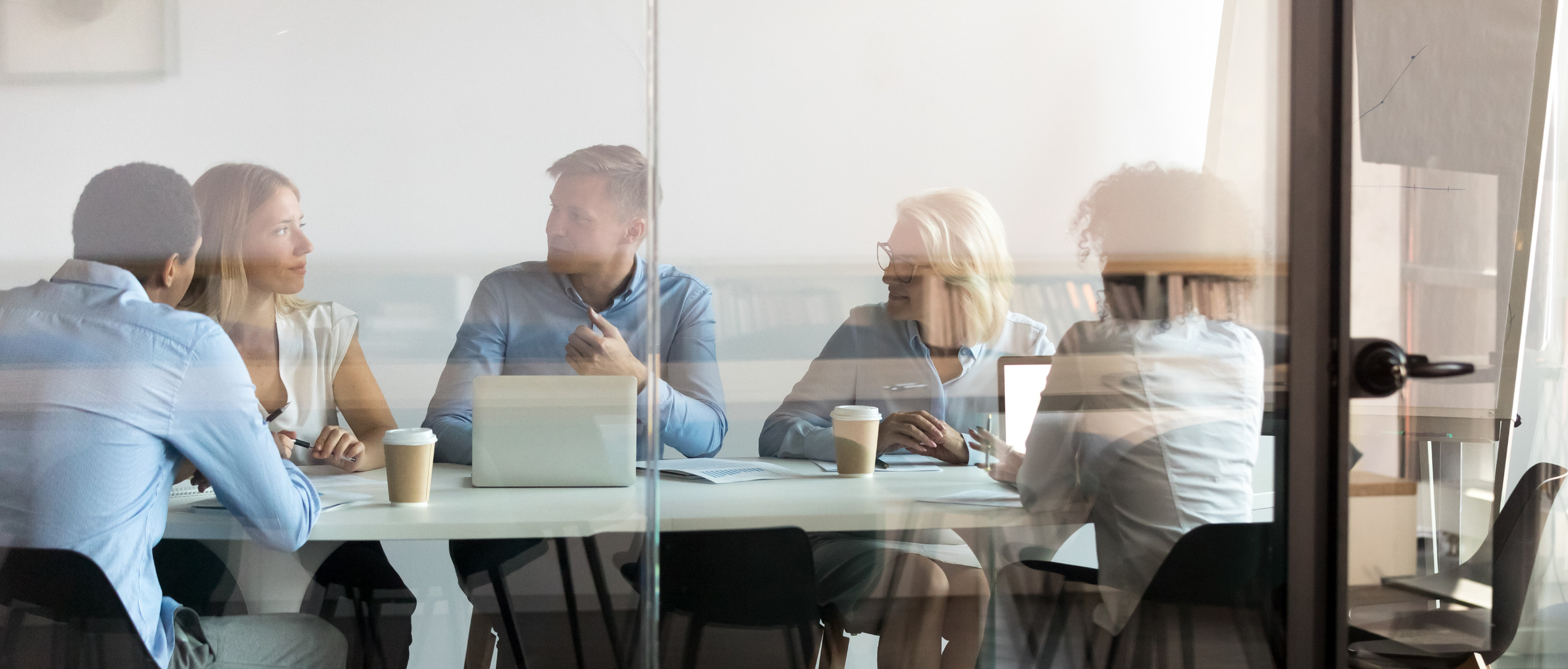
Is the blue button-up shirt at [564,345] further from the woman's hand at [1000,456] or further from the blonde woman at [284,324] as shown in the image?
the woman's hand at [1000,456]

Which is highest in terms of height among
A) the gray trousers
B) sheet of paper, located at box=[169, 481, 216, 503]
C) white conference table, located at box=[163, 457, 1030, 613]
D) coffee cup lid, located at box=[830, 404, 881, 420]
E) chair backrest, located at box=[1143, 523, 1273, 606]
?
coffee cup lid, located at box=[830, 404, 881, 420]

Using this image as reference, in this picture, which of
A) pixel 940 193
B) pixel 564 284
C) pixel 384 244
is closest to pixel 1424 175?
pixel 940 193

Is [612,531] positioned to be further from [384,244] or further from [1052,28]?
[1052,28]

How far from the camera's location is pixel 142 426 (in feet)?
4.26

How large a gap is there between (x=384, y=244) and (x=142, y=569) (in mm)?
552

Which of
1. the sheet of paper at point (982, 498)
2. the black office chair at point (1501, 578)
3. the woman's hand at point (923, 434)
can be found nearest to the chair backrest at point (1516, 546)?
the black office chair at point (1501, 578)

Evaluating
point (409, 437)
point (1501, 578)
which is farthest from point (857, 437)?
point (1501, 578)

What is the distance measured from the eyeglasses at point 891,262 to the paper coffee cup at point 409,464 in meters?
0.71

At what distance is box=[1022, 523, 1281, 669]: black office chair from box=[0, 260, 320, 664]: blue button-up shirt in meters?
1.18

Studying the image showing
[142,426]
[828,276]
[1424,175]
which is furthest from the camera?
[1424,175]

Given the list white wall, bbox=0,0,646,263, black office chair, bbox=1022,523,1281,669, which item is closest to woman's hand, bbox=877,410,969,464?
black office chair, bbox=1022,523,1281,669

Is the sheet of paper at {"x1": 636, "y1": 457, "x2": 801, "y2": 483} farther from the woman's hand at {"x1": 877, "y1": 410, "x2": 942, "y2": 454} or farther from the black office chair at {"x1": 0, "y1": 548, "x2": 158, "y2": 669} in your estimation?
the black office chair at {"x1": 0, "y1": 548, "x2": 158, "y2": 669}

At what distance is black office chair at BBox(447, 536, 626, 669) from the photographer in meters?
1.41

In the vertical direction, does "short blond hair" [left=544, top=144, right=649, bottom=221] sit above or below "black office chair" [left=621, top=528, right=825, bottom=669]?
above
